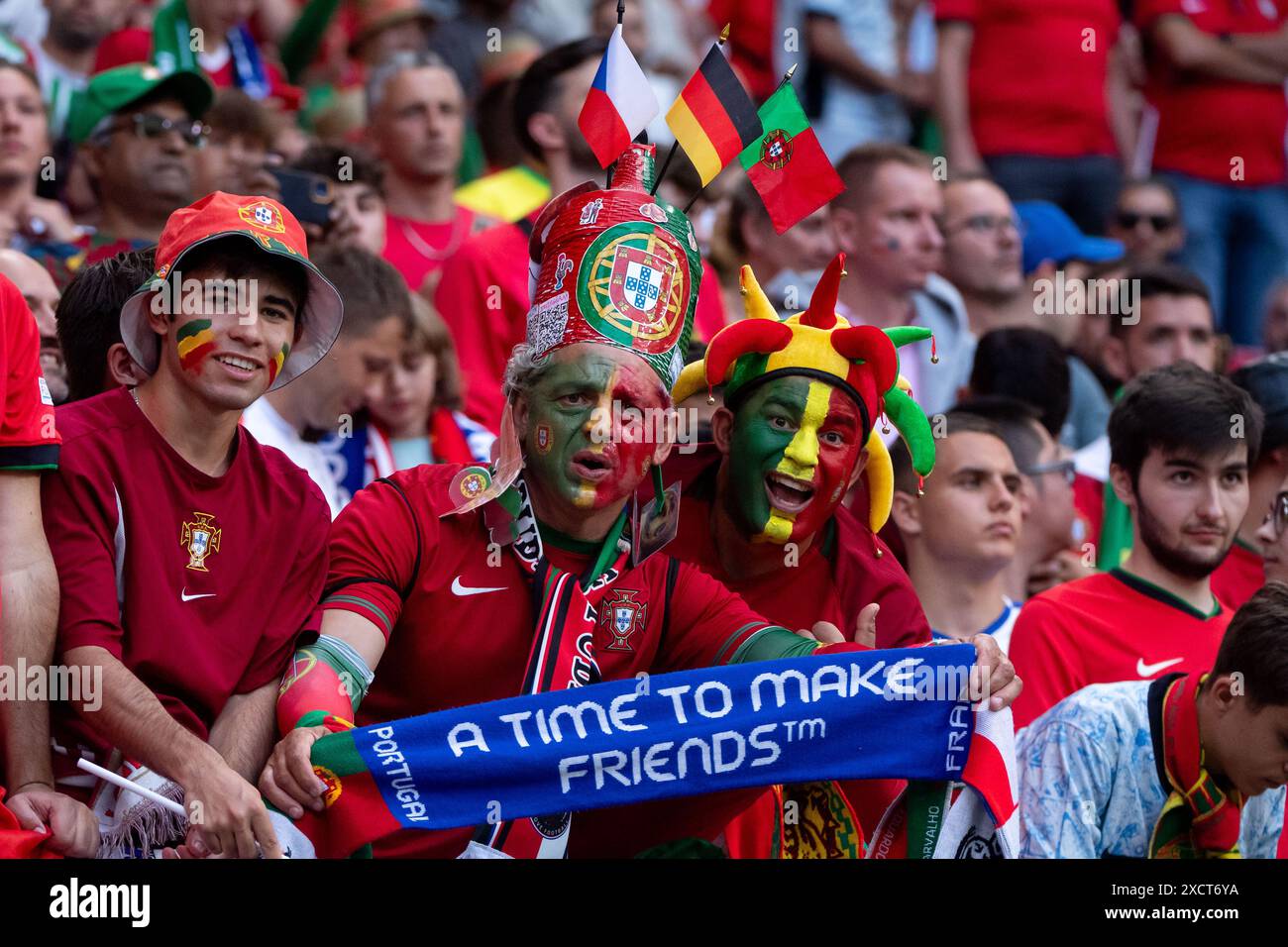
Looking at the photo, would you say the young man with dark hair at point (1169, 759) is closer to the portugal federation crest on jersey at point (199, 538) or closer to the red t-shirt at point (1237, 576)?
the red t-shirt at point (1237, 576)

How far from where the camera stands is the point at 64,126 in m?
8.15

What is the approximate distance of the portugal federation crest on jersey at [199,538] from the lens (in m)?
4.39

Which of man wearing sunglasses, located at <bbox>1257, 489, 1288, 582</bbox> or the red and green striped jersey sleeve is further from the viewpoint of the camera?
man wearing sunglasses, located at <bbox>1257, 489, 1288, 582</bbox>

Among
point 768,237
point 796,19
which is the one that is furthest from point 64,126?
point 796,19

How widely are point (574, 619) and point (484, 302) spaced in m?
2.57

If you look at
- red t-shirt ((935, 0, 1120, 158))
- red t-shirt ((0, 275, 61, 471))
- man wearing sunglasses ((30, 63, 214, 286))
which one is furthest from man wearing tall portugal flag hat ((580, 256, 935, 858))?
red t-shirt ((935, 0, 1120, 158))

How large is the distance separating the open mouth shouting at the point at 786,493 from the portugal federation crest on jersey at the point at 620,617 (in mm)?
475

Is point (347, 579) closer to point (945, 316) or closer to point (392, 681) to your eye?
point (392, 681)

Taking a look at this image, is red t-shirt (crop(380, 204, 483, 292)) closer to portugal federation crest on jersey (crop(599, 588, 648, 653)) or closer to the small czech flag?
the small czech flag

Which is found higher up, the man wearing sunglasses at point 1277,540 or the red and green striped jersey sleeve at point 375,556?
the man wearing sunglasses at point 1277,540

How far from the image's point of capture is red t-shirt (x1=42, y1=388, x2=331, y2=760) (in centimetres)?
429

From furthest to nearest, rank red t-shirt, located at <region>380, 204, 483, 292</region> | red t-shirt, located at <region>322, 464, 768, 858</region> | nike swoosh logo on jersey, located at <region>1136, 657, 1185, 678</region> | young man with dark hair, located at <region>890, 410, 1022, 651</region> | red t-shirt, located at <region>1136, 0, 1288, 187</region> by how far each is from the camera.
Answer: red t-shirt, located at <region>1136, 0, 1288, 187</region>
red t-shirt, located at <region>380, 204, 483, 292</region>
young man with dark hair, located at <region>890, 410, 1022, 651</region>
nike swoosh logo on jersey, located at <region>1136, 657, 1185, 678</region>
red t-shirt, located at <region>322, 464, 768, 858</region>

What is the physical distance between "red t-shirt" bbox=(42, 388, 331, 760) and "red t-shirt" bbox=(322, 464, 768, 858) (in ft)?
0.40

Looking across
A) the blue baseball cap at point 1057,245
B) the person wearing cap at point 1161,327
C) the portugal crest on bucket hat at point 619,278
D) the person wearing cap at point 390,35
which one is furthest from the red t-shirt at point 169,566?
the person wearing cap at point 390,35
